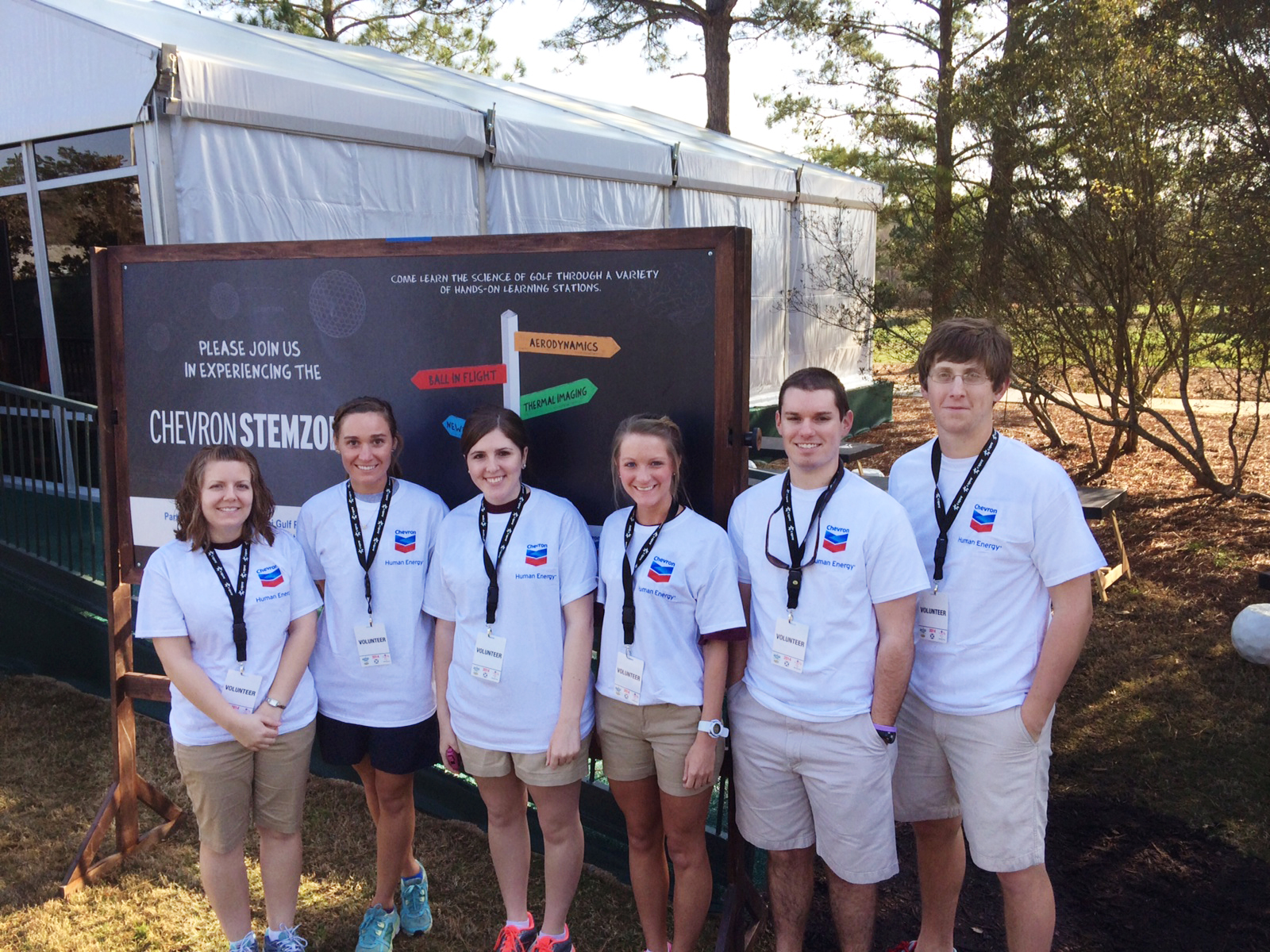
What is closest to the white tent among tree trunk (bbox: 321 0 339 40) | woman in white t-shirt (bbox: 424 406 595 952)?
woman in white t-shirt (bbox: 424 406 595 952)

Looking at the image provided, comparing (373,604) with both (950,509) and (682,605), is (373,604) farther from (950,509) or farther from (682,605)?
(950,509)

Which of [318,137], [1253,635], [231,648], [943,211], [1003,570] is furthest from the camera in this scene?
[943,211]

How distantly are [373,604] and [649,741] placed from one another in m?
0.86

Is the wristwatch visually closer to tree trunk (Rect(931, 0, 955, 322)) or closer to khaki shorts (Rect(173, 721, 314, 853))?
khaki shorts (Rect(173, 721, 314, 853))

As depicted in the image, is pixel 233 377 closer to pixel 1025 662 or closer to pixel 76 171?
pixel 1025 662

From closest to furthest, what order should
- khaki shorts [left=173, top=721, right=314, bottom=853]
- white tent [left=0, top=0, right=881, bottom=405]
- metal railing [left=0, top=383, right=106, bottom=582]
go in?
khaki shorts [left=173, top=721, right=314, bottom=853], metal railing [left=0, top=383, right=106, bottom=582], white tent [left=0, top=0, right=881, bottom=405]

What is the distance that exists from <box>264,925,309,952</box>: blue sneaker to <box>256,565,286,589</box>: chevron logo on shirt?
3.33 ft

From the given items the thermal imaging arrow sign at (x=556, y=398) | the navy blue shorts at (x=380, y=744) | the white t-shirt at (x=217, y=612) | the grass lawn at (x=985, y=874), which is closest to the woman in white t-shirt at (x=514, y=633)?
the navy blue shorts at (x=380, y=744)

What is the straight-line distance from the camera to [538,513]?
104 inches

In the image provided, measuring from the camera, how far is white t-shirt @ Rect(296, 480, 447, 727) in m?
2.75

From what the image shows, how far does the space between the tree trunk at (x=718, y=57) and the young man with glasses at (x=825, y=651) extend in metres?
14.8

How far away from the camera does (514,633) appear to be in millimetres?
2564

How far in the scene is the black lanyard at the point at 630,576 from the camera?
249 cm

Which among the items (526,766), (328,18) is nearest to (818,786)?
(526,766)
